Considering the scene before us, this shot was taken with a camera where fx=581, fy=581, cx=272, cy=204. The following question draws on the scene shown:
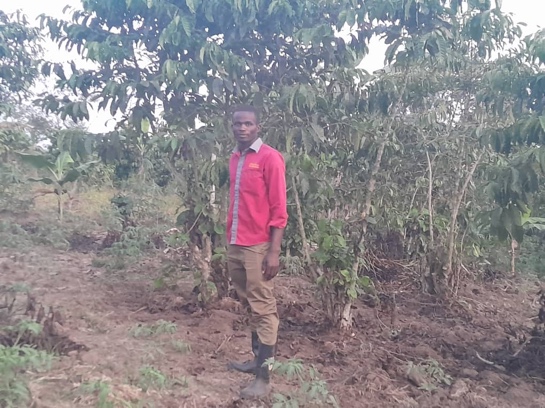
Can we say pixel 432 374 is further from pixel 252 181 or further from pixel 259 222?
pixel 252 181

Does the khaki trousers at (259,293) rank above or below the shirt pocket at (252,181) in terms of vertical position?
below

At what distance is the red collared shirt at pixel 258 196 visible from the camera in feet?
11.3

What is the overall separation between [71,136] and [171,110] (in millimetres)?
866

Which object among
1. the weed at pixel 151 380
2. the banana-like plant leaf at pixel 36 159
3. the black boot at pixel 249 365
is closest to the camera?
the weed at pixel 151 380

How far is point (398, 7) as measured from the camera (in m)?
4.37

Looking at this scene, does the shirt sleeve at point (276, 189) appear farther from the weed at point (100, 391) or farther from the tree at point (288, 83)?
the weed at point (100, 391)

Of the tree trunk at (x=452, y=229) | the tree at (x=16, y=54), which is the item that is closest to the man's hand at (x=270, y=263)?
the tree trunk at (x=452, y=229)

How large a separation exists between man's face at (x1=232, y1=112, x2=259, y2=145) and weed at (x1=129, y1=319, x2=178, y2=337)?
1.68m

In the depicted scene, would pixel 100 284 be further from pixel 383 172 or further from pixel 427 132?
pixel 427 132

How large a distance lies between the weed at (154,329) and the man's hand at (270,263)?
1.29 metres

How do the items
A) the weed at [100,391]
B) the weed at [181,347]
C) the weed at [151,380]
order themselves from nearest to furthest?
the weed at [100,391]
the weed at [151,380]
the weed at [181,347]

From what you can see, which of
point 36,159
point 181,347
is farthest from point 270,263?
point 36,159

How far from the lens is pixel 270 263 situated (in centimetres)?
342

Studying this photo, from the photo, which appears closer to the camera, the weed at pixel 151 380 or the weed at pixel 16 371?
the weed at pixel 16 371
